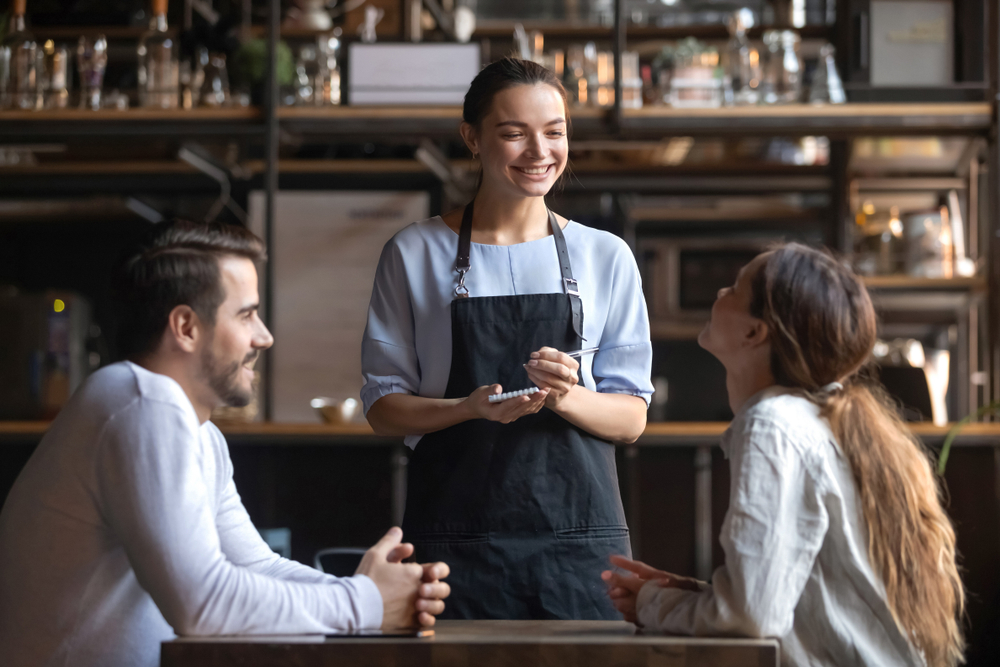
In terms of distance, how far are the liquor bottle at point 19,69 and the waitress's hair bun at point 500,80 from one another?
2.62 m

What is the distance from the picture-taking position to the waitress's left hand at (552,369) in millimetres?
1444

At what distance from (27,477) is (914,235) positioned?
3.60 metres

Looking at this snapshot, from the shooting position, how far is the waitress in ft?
5.12

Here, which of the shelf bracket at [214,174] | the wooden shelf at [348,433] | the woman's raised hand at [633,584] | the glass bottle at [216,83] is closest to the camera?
the woman's raised hand at [633,584]

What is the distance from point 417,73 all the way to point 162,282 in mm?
2465

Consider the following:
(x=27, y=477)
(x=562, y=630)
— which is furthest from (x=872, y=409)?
(x=27, y=477)

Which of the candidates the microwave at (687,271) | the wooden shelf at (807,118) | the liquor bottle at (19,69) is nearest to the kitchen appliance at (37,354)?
the liquor bottle at (19,69)

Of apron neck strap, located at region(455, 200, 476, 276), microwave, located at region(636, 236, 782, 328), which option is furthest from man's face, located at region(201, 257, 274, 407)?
microwave, located at region(636, 236, 782, 328)

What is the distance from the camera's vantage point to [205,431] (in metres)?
1.31

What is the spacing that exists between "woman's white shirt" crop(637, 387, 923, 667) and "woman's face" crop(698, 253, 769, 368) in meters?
0.16

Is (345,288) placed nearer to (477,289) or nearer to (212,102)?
(212,102)

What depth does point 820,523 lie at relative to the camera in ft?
3.59

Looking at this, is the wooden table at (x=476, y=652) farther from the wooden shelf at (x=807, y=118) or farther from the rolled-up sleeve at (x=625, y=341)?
the wooden shelf at (x=807, y=118)

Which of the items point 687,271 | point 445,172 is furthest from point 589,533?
point 687,271
